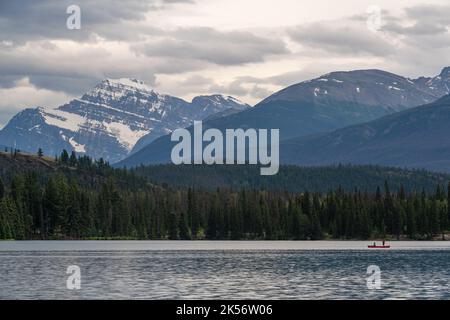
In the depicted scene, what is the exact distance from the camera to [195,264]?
508ft

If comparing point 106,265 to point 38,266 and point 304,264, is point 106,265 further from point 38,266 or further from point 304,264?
point 304,264

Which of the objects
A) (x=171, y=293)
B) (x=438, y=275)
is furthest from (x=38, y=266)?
(x=438, y=275)

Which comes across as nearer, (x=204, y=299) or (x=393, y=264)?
(x=204, y=299)

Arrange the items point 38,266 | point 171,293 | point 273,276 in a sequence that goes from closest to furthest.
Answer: point 171,293 → point 273,276 → point 38,266
